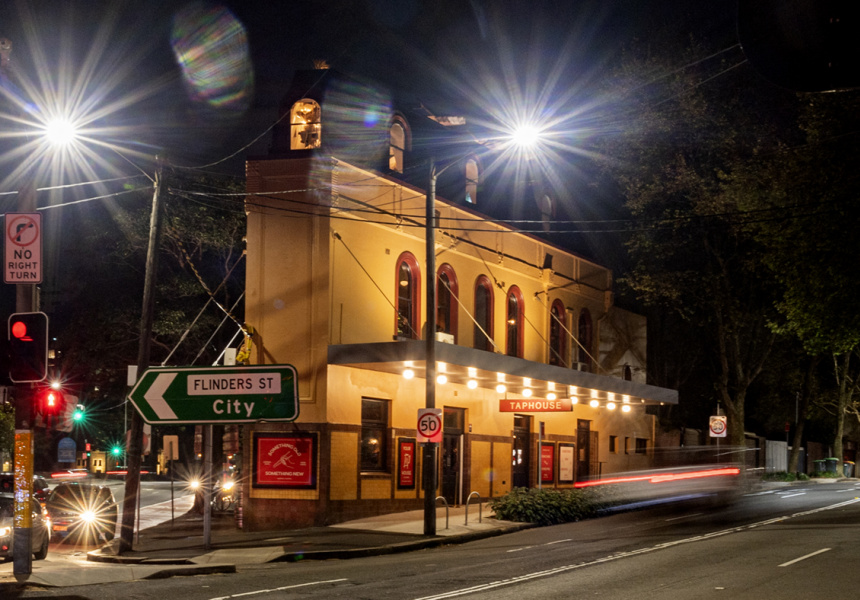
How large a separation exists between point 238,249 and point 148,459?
195 feet

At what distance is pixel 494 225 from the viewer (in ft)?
98.8

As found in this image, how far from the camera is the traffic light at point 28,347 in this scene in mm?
13727

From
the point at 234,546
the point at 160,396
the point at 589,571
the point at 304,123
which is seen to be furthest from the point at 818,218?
the point at 160,396

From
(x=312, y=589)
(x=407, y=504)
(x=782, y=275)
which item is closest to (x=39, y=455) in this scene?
(x=407, y=504)

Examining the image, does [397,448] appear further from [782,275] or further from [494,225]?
[782,275]

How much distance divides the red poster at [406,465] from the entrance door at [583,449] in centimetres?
1240

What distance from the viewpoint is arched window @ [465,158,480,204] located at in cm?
3008

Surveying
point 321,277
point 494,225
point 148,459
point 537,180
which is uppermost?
point 537,180

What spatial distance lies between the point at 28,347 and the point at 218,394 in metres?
5.68

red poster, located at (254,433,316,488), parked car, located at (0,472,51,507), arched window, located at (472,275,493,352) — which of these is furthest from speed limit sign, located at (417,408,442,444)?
parked car, located at (0,472,51,507)

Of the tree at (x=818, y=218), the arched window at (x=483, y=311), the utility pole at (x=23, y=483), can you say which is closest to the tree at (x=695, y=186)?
the tree at (x=818, y=218)

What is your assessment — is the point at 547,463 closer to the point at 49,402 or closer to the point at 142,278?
the point at 142,278

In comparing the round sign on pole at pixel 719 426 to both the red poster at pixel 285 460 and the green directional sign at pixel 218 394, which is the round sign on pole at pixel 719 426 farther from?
the green directional sign at pixel 218 394

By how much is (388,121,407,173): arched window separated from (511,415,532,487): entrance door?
34.2 ft
